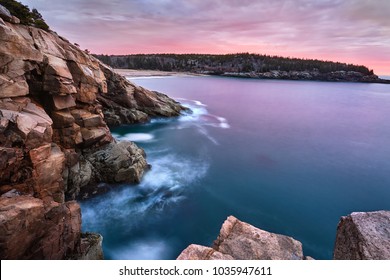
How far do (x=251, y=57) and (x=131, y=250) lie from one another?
15851 cm

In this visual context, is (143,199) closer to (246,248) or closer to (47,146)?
(47,146)

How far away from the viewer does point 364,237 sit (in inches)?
170

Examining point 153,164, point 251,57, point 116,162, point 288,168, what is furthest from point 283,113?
point 251,57

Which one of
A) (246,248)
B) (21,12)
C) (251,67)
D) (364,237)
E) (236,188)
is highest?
(251,67)

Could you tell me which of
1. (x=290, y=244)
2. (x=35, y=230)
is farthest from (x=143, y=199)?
(x=290, y=244)

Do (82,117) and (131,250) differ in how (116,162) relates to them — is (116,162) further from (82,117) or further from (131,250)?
(131,250)

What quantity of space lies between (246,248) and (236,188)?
944 centimetres

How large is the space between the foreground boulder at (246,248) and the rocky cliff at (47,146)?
4.01 m

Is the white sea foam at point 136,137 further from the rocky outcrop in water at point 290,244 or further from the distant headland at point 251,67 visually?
the distant headland at point 251,67

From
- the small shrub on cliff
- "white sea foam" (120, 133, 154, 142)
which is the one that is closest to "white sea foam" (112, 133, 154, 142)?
"white sea foam" (120, 133, 154, 142)

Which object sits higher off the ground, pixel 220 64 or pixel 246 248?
pixel 220 64

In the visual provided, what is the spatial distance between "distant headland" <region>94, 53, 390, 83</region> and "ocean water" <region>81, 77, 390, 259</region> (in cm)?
11563

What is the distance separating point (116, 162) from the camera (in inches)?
524

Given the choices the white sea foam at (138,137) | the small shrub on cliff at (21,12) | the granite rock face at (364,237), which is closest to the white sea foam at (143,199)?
the white sea foam at (138,137)
